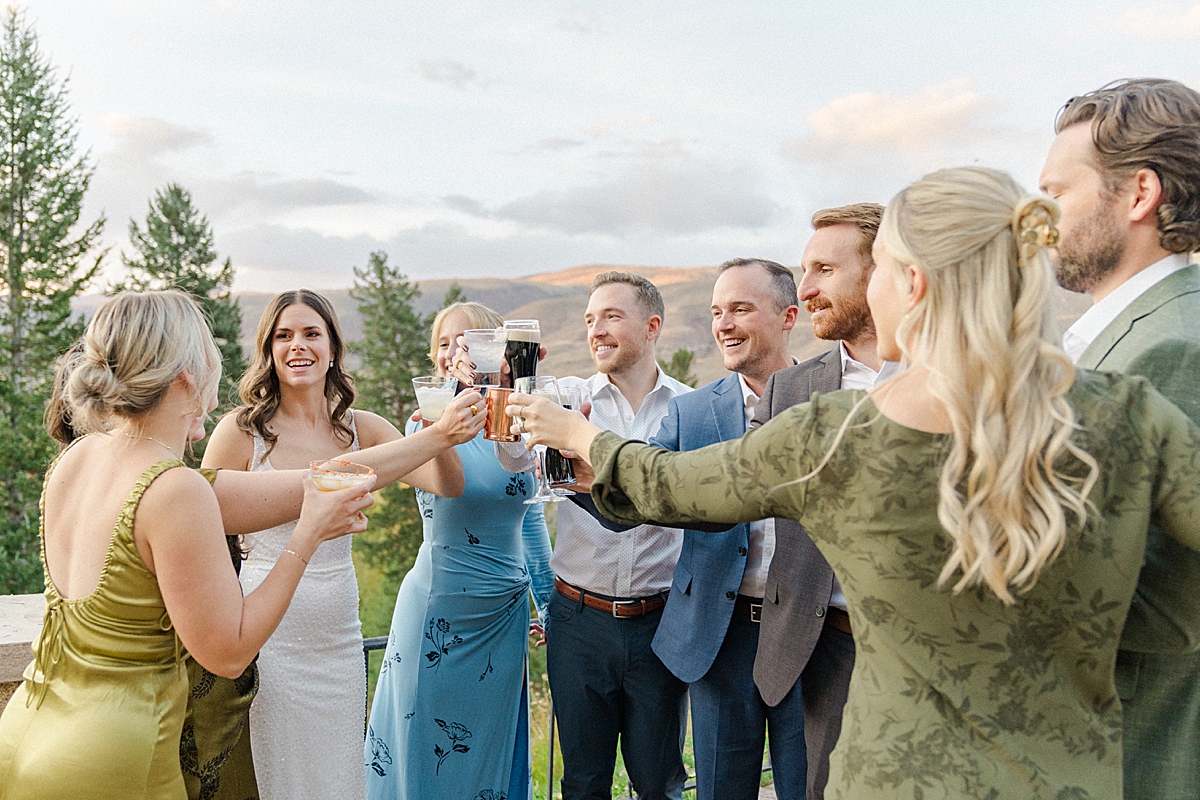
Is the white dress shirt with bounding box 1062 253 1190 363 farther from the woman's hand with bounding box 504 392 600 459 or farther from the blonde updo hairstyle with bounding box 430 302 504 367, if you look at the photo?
the blonde updo hairstyle with bounding box 430 302 504 367

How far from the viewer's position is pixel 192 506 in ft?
7.36

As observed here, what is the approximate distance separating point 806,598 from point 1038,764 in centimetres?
127

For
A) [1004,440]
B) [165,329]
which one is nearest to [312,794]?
[165,329]

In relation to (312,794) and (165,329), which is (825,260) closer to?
(165,329)

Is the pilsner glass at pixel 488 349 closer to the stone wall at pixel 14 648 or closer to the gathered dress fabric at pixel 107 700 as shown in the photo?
the gathered dress fabric at pixel 107 700

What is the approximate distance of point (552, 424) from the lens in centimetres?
243

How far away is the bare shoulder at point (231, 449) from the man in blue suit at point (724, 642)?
5.40 feet

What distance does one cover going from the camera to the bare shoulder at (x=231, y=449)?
3.55 metres

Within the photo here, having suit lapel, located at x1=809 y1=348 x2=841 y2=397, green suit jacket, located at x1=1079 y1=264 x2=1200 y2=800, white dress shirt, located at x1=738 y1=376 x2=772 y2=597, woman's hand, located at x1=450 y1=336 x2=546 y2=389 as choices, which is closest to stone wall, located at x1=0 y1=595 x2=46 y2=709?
woman's hand, located at x1=450 y1=336 x2=546 y2=389

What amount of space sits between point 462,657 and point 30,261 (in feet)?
171

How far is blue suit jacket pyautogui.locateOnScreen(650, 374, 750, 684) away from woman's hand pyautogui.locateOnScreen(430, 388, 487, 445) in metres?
0.69

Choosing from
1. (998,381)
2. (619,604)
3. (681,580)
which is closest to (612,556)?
(619,604)

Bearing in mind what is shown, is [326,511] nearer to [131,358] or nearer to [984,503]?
[131,358]

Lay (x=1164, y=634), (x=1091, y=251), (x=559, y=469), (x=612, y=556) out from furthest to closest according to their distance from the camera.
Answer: (x=612, y=556)
(x=559, y=469)
(x=1091, y=251)
(x=1164, y=634)
